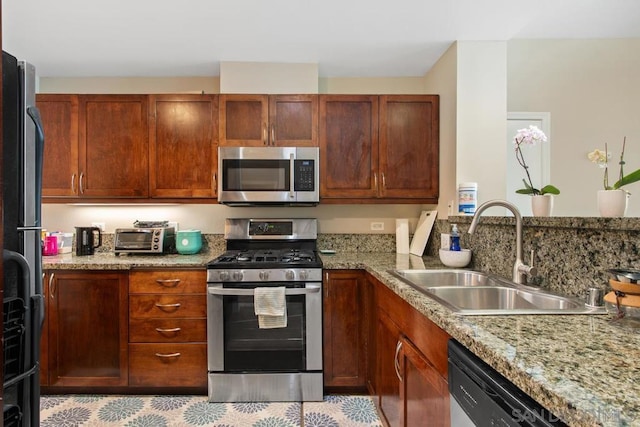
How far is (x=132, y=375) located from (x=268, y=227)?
4.37ft

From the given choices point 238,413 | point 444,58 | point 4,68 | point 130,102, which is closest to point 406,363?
point 238,413

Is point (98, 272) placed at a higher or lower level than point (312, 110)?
lower

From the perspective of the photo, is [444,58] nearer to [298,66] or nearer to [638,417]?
[298,66]

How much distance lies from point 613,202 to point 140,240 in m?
2.73

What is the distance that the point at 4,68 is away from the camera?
1.14 meters

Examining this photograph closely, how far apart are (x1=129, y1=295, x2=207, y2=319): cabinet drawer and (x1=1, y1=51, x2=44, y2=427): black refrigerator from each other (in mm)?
1069

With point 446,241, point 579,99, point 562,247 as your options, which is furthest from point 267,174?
point 579,99

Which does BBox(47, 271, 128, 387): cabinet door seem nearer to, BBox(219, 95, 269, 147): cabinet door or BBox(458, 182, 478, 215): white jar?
BBox(219, 95, 269, 147): cabinet door

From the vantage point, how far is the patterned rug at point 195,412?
201 cm

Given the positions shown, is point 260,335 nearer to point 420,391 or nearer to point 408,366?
point 408,366

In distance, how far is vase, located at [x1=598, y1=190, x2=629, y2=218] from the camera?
4.18ft

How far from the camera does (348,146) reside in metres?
2.61

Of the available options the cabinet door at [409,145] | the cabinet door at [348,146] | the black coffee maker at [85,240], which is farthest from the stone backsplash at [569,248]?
the black coffee maker at [85,240]

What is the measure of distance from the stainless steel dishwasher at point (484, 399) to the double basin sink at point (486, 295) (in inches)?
7.7
